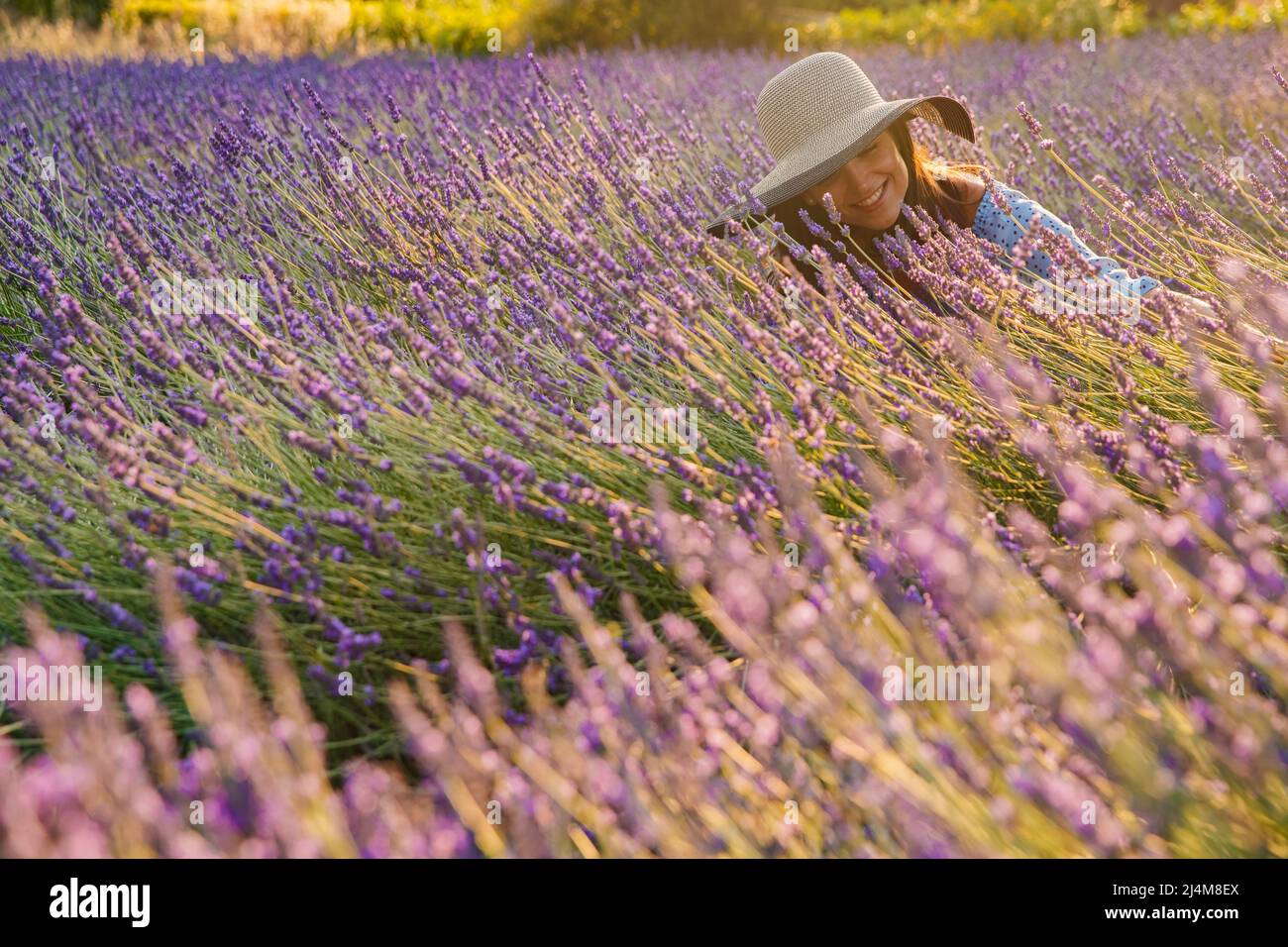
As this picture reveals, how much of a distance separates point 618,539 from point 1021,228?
50.7 inches

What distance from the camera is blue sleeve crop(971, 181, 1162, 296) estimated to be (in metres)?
2.47

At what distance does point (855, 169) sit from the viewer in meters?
2.60

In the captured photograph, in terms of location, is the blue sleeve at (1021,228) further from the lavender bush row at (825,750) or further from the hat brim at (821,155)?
the lavender bush row at (825,750)

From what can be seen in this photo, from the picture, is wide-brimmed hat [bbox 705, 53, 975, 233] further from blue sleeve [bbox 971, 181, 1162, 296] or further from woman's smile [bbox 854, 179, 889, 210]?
blue sleeve [bbox 971, 181, 1162, 296]

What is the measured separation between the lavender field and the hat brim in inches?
4.1

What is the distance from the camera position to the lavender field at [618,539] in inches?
44.6

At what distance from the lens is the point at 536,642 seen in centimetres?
164

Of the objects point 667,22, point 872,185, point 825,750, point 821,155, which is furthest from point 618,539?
point 667,22

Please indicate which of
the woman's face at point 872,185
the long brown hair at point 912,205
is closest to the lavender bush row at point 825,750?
the woman's face at point 872,185

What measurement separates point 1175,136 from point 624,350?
105 inches

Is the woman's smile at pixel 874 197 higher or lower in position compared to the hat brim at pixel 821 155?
lower

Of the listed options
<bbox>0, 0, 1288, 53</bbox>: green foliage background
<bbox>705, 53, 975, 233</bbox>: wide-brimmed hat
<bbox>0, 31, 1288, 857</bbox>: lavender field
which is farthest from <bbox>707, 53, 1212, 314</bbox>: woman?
<bbox>0, 0, 1288, 53</bbox>: green foliage background
